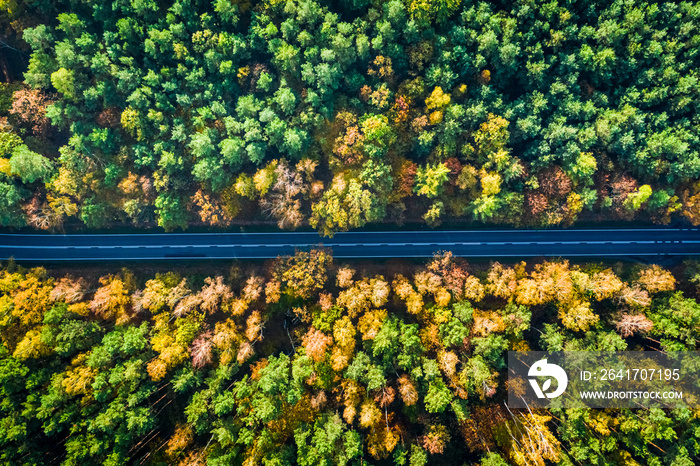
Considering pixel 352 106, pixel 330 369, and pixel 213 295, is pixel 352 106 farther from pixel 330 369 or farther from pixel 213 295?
pixel 330 369

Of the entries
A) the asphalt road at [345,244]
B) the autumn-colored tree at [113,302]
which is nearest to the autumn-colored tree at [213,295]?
the asphalt road at [345,244]

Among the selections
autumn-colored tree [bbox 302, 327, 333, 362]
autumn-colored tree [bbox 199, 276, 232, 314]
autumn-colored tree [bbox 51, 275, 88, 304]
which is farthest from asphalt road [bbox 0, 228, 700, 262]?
autumn-colored tree [bbox 302, 327, 333, 362]

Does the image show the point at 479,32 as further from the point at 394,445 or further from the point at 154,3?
the point at 394,445

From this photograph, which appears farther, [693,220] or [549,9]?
[693,220]

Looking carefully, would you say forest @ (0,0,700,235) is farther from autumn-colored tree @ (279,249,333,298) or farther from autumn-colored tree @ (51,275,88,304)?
autumn-colored tree @ (51,275,88,304)

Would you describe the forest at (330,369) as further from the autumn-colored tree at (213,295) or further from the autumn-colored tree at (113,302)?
the autumn-colored tree at (213,295)

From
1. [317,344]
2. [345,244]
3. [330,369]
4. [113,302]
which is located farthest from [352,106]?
[113,302]

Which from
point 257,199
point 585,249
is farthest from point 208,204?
point 585,249
